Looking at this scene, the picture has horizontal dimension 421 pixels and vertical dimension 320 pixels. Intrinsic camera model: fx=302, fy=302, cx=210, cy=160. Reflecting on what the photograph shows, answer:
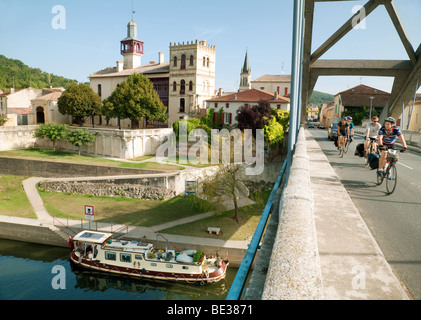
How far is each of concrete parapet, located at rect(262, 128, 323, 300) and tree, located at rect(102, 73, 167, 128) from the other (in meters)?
51.7

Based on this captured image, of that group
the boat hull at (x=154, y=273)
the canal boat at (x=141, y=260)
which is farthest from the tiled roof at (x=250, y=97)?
the boat hull at (x=154, y=273)

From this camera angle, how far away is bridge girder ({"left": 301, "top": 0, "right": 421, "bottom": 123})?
33.5 feet

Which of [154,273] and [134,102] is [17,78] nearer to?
[134,102]

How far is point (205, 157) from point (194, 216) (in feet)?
45.4

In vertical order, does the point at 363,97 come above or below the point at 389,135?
above

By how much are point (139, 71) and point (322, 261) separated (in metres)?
68.5

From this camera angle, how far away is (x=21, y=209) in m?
29.6

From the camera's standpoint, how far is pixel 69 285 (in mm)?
21719

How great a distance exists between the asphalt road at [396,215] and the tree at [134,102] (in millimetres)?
47719

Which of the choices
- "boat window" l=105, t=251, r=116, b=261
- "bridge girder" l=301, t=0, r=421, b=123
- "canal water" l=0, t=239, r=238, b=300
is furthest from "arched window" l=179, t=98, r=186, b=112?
"bridge girder" l=301, t=0, r=421, b=123

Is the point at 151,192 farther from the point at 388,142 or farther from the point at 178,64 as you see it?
the point at 178,64

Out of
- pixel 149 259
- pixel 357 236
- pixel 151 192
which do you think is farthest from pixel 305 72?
pixel 151 192

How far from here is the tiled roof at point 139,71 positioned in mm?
65500

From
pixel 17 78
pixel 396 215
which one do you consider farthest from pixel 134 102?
pixel 17 78
